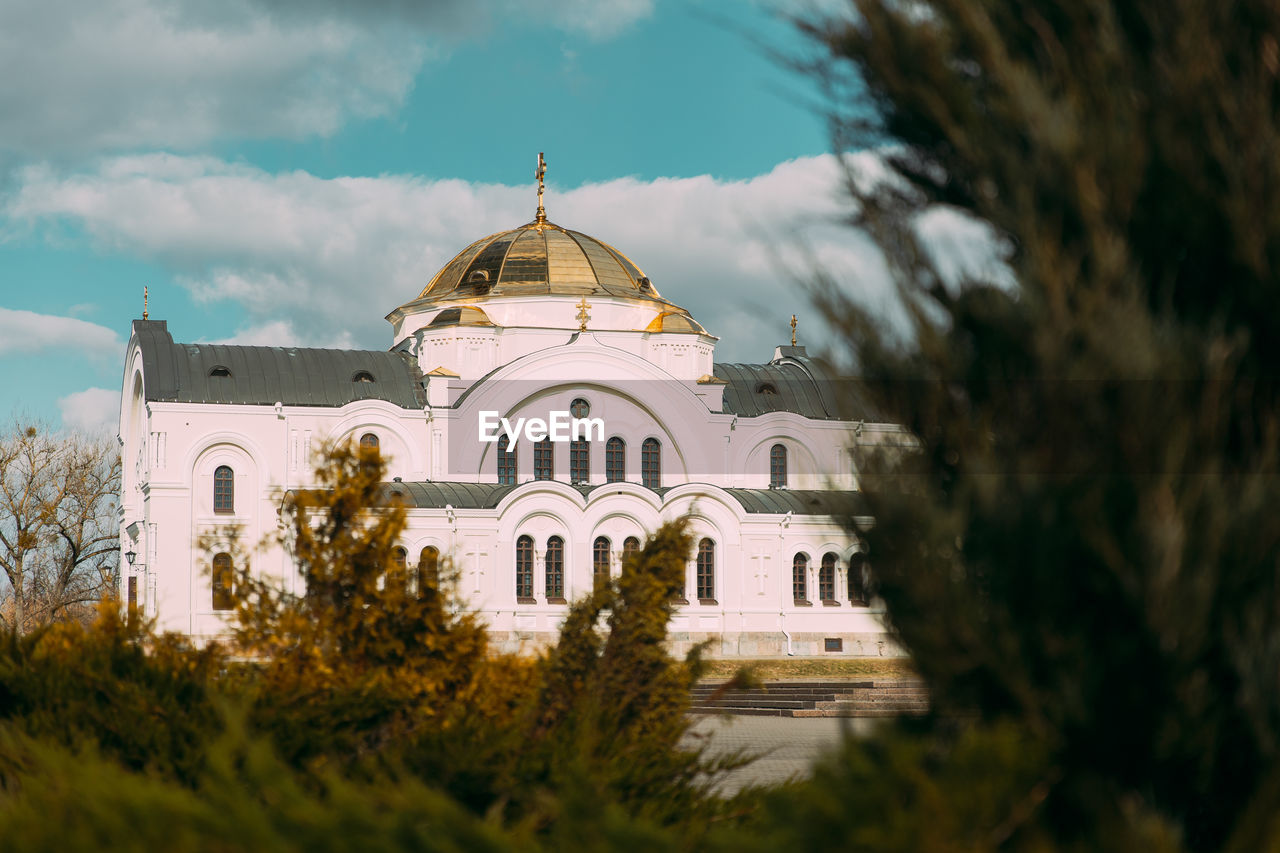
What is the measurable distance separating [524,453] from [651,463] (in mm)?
4355

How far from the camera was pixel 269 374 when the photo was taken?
148 feet

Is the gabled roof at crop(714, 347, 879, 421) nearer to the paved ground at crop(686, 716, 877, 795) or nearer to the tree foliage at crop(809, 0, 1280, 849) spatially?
the paved ground at crop(686, 716, 877, 795)

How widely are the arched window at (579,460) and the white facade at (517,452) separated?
0.10 meters

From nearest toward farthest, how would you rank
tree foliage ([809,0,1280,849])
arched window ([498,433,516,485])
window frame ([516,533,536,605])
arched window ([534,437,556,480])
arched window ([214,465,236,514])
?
tree foliage ([809,0,1280,849]), window frame ([516,533,536,605]), arched window ([214,465,236,514]), arched window ([498,433,516,485]), arched window ([534,437,556,480])

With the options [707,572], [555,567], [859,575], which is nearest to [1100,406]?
[859,575]

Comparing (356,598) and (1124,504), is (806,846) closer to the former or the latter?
(1124,504)

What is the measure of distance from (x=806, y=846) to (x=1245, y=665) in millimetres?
1638

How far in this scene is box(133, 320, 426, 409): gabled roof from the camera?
43719 mm

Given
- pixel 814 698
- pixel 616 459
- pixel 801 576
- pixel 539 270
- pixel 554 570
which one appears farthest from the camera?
pixel 539 270

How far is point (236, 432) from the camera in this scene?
43500mm

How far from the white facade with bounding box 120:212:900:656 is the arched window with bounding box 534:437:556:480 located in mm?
262

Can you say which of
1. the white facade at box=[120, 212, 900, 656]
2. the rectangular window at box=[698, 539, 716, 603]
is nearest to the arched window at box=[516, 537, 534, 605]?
the white facade at box=[120, 212, 900, 656]

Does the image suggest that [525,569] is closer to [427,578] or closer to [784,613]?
[784,613]

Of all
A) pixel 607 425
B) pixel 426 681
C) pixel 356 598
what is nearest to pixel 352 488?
pixel 356 598
